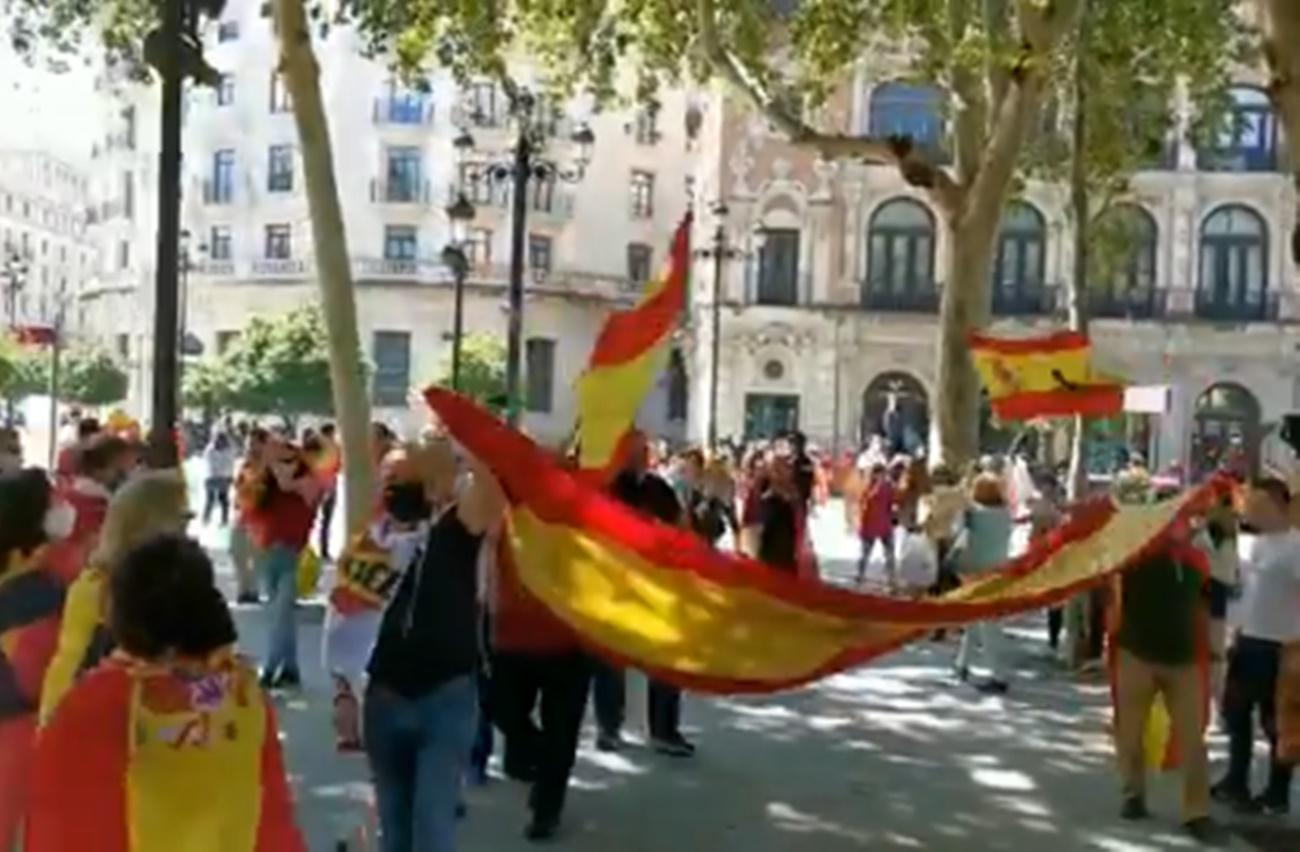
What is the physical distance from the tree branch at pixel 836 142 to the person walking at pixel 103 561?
15359 mm

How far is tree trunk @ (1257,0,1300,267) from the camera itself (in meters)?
9.37

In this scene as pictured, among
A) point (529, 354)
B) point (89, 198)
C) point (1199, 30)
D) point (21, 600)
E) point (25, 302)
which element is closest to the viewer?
point (21, 600)

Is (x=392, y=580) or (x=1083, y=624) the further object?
(x=1083, y=624)

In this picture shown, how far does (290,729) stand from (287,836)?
673cm

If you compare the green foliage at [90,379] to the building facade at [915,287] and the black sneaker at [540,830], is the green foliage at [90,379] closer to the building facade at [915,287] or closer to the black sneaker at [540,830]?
the building facade at [915,287]

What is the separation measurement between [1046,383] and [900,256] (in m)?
40.2

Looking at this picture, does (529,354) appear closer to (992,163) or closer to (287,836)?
(992,163)

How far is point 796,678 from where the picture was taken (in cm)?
570

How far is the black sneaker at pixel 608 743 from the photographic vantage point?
10.2 meters

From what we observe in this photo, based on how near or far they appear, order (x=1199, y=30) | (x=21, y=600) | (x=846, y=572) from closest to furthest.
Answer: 1. (x=21, y=600)
2. (x=1199, y=30)
3. (x=846, y=572)

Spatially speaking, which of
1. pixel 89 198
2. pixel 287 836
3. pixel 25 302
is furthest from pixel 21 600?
pixel 25 302

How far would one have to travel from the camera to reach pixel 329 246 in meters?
15.3

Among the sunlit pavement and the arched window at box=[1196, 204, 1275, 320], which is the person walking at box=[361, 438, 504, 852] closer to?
the sunlit pavement

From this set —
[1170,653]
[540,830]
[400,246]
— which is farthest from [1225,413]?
[540,830]
